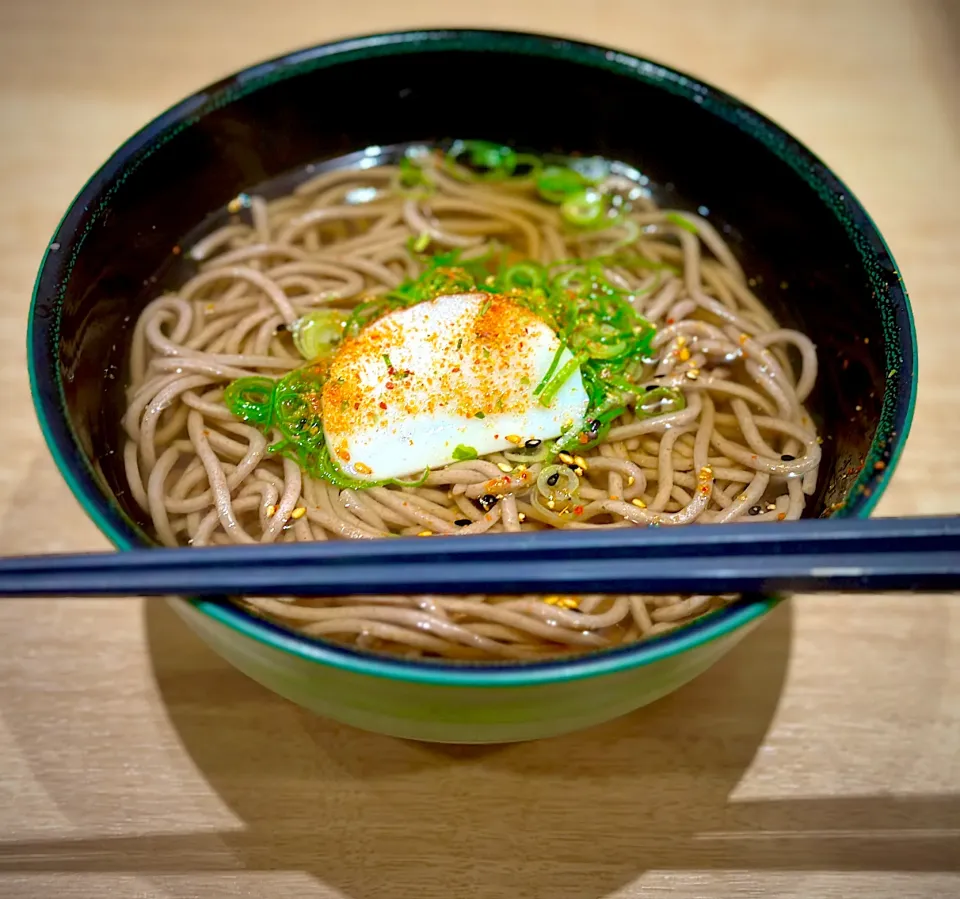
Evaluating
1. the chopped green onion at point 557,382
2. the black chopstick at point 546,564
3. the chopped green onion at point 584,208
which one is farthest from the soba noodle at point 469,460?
the black chopstick at point 546,564

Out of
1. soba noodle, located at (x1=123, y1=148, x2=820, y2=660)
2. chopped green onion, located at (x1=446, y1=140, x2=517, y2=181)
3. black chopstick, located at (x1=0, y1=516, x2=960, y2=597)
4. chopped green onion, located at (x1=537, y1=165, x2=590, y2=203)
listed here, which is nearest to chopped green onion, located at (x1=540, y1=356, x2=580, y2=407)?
soba noodle, located at (x1=123, y1=148, x2=820, y2=660)

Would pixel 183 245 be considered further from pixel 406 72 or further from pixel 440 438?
pixel 440 438

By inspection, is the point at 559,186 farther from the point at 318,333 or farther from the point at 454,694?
the point at 454,694

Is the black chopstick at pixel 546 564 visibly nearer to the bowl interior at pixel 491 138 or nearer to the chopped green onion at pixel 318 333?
the bowl interior at pixel 491 138

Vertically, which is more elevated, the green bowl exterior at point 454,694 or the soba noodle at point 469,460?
the soba noodle at point 469,460

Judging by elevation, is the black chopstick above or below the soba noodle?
below

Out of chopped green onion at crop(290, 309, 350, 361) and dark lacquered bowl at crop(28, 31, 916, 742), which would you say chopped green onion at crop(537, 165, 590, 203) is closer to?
dark lacquered bowl at crop(28, 31, 916, 742)

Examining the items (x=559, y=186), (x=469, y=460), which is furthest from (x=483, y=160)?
(x=469, y=460)

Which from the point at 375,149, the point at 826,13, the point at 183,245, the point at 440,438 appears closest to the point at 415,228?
the point at 375,149
